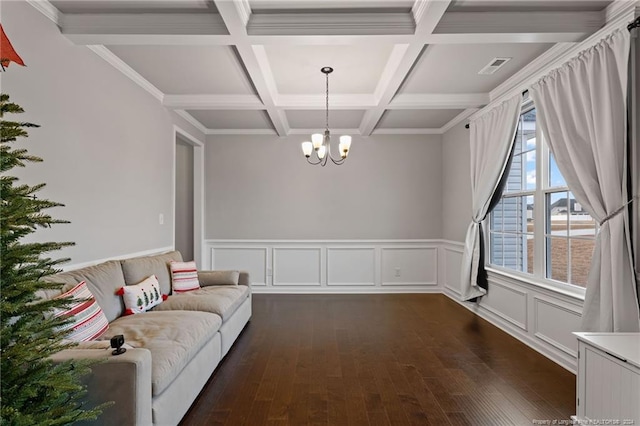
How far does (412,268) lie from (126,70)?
4808 mm

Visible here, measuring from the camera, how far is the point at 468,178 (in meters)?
4.86

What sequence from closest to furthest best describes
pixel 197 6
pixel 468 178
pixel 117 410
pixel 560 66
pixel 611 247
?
pixel 117 410, pixel 611 247, pixel 197 6, pixel 560 66, pixel 468 178

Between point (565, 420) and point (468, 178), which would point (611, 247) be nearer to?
point (565, 420)

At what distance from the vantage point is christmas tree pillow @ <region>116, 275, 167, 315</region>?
9.29 ft

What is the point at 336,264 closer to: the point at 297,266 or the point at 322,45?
the point at 297,266

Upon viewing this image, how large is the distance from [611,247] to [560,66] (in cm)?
155

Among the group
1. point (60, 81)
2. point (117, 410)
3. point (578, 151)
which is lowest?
point (117, 410)

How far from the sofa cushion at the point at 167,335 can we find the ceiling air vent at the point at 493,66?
3.39 m

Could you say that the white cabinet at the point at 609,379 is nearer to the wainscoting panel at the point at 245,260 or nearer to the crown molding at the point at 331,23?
the crown molding at the point at 331,23

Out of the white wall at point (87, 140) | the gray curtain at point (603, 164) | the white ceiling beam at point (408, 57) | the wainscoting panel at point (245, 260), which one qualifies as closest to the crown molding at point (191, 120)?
the white wall at point (87, 140)

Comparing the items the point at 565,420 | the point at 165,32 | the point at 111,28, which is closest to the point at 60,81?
the point at 111,28

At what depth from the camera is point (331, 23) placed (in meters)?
2.55

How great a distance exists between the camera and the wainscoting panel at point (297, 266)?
5.80m

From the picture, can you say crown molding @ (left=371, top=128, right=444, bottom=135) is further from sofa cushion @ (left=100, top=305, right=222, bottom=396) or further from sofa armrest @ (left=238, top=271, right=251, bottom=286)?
sofa cushion @ (left=100, top=305, right=222, bottom=396)
